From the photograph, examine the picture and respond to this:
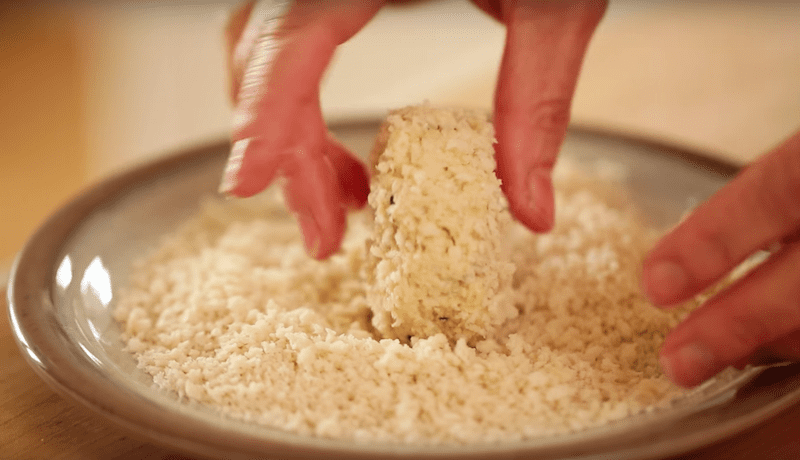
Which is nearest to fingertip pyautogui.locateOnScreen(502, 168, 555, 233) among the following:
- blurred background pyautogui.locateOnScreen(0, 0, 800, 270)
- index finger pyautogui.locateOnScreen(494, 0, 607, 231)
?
index finger pyautogui.locateOnScreen(494, 0, 607, 231)

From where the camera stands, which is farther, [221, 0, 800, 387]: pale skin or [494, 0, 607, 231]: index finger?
[494, 0, 607, 231]: index finger

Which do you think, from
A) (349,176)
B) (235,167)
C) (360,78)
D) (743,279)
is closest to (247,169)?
(235,167)

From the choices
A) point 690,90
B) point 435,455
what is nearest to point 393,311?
point 435,455

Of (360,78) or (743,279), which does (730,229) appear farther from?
(360,78)

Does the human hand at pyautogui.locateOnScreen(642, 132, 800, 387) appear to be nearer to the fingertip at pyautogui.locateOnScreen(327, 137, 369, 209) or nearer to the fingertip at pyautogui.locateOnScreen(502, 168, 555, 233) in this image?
the fingertip at pyautogui.locateOnScreen(502, 168, 555, 233)

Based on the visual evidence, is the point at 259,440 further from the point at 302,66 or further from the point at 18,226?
the point at 18,226
